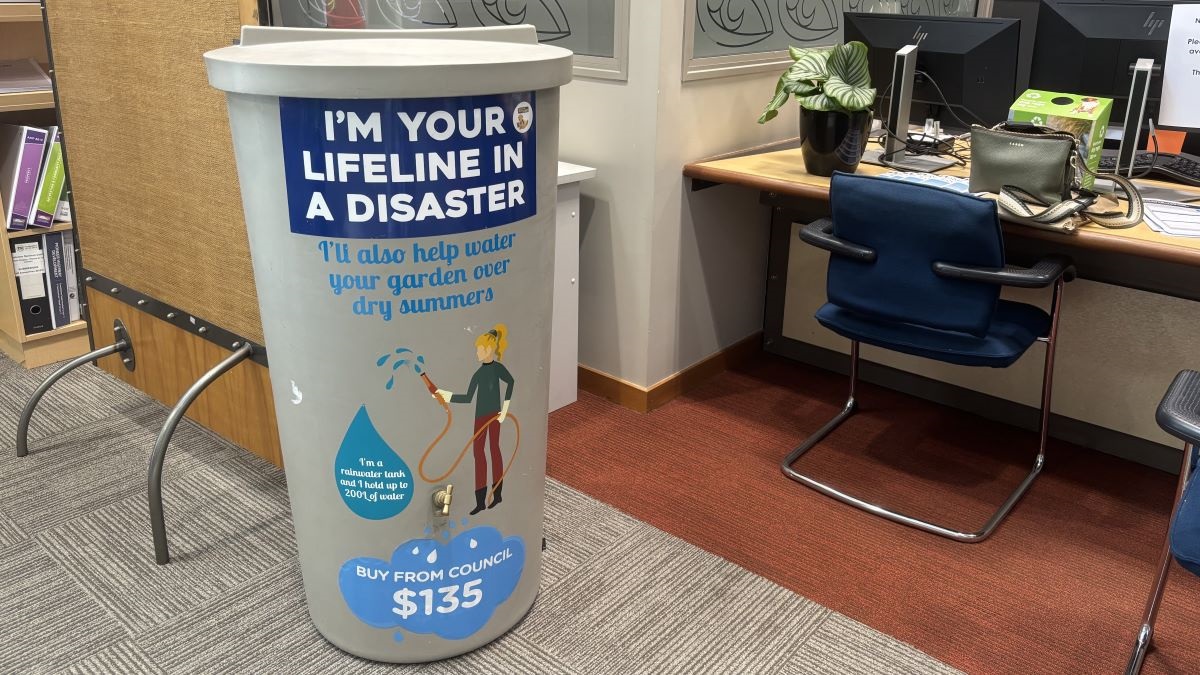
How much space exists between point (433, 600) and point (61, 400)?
1715 mm

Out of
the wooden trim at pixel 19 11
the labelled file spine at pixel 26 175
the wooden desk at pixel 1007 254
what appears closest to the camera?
the wooden desk at pixel 1007 254

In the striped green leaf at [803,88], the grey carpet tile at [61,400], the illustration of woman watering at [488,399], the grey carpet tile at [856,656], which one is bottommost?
the grey carpet tile at [856,656]

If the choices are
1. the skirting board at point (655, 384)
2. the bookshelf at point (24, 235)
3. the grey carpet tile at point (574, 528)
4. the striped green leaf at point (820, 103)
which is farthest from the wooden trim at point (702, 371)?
the bookshelf at point (24, 235)

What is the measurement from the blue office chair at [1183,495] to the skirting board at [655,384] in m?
1.37

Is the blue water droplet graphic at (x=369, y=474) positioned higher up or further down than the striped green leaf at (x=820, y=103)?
further down

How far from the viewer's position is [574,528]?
211cm

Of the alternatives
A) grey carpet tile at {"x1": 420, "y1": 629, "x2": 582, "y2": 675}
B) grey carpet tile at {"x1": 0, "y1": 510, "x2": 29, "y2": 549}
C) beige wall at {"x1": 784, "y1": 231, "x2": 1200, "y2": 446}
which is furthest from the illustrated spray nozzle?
beige wall at {"x1": 784, "y1": 231, "x2": 1200, "y2": 446}

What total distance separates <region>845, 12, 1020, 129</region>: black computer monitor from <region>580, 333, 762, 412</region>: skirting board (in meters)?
0.94

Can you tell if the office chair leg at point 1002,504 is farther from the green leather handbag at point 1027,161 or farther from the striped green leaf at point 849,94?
the striped green leaf at point 849,94

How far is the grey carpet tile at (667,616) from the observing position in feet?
5.59

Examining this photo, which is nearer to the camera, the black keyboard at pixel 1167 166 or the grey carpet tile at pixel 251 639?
the grey carpet tile at pixel 251 639

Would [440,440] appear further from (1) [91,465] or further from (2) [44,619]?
(1) [91,465]

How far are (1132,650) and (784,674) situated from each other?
0.68 meters

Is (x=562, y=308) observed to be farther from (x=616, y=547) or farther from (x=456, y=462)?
(x=456, y=462)
